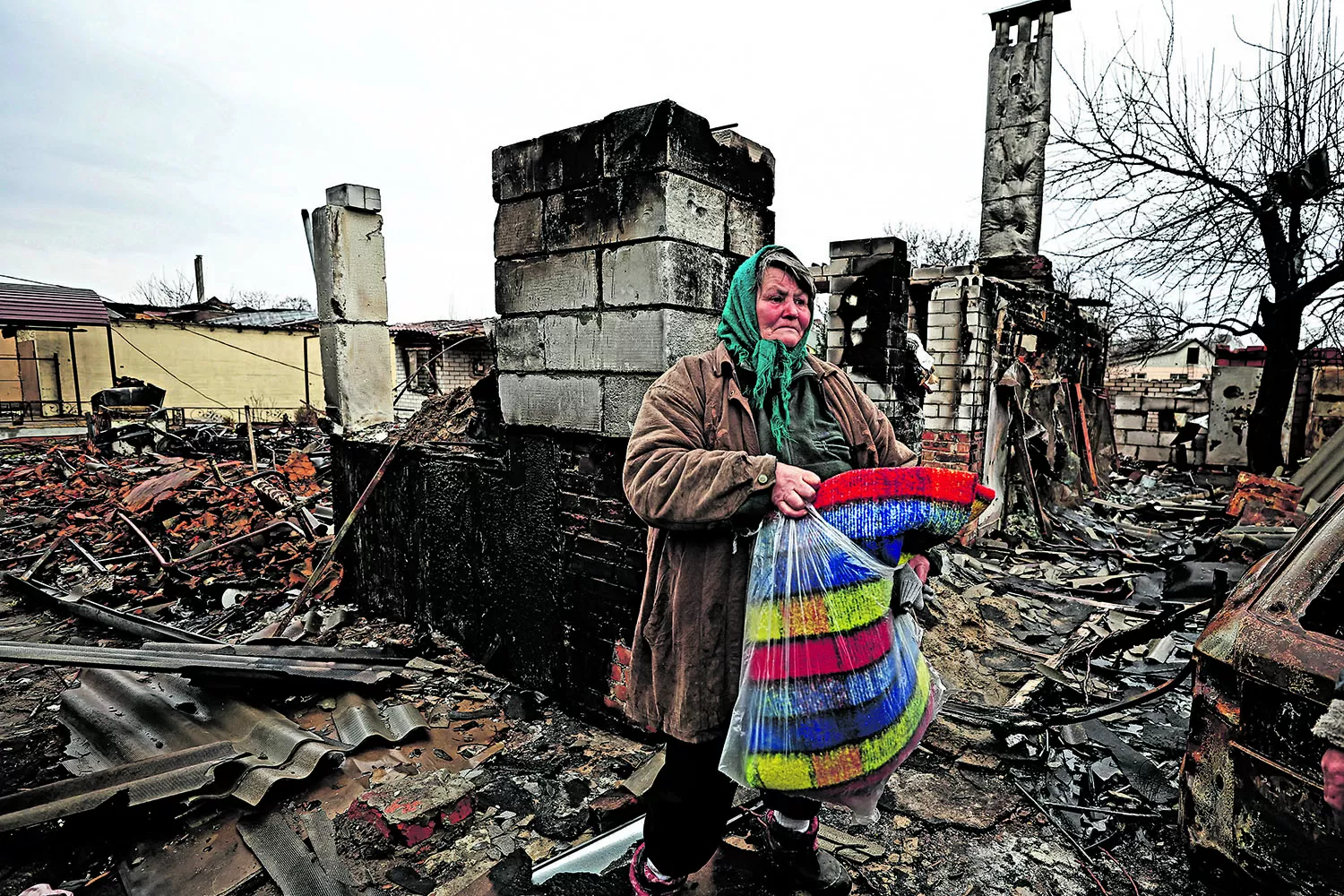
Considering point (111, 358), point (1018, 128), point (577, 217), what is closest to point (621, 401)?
point (577, 217)

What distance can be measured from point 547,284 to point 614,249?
46 cm

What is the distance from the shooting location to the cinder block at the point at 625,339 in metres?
2.45

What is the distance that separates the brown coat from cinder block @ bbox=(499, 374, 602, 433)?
3.34 feet

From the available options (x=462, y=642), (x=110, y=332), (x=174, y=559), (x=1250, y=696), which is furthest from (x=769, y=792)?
(x=110, y=332)

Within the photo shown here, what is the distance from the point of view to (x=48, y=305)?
16.6 meters

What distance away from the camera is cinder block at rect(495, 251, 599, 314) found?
269cm

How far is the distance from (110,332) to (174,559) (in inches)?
652

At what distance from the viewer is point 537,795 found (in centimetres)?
248

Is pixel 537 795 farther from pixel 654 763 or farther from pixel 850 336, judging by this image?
pixel 850 336

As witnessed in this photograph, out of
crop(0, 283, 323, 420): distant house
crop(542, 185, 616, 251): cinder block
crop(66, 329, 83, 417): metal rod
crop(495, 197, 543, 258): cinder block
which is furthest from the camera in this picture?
crop(0, 283, 323, 420): distant house

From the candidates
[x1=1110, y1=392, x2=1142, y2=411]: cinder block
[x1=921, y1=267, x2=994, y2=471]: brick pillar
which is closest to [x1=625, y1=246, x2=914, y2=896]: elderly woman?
[x1=921, y1=267, x2=994, y2=471]: brick pillar

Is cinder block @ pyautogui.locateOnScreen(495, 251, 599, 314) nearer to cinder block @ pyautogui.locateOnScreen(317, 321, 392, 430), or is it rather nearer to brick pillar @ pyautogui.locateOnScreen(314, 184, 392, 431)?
brick pillar @ pyautogui.locateOnScreen(314, 184, 392, 431)

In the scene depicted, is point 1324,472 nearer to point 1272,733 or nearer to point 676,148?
point 1272,733

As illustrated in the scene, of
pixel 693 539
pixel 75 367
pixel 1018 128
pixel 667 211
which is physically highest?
pixel 1018 128
